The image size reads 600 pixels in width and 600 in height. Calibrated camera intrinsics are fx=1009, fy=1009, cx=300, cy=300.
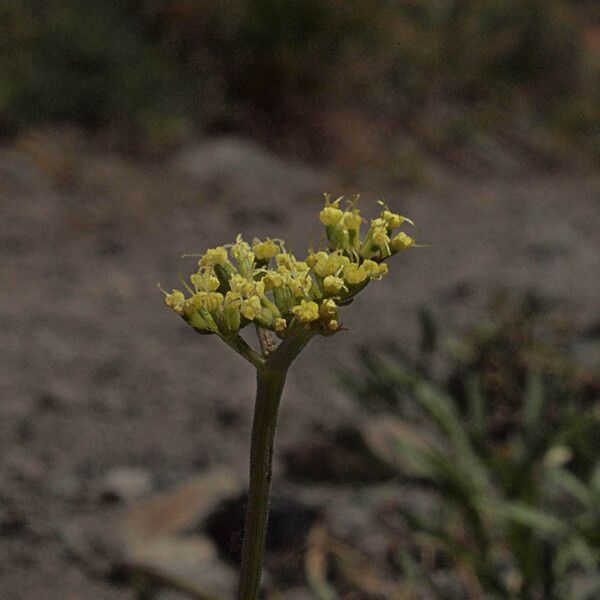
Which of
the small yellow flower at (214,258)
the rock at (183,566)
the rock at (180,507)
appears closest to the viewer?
the small yellow flower at (214,258)

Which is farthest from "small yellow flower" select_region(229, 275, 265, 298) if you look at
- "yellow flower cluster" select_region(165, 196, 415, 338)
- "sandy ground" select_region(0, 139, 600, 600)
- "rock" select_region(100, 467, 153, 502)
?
"rock" select_region(100, 467, 153, 502)

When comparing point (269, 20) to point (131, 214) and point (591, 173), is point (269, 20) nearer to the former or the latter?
point (131, 214)

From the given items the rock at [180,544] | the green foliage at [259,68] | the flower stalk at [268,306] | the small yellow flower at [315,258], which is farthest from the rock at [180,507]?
the green foliage at [259,68]

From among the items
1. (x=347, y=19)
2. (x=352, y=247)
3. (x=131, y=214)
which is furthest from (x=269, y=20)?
(x=352, y=247)

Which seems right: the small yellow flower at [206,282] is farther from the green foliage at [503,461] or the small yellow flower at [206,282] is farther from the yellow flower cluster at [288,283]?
the green foliage at [503,461]

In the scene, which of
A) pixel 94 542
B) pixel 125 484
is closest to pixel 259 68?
pixel 125 484

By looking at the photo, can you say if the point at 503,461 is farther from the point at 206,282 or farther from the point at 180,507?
the point at 206,282
